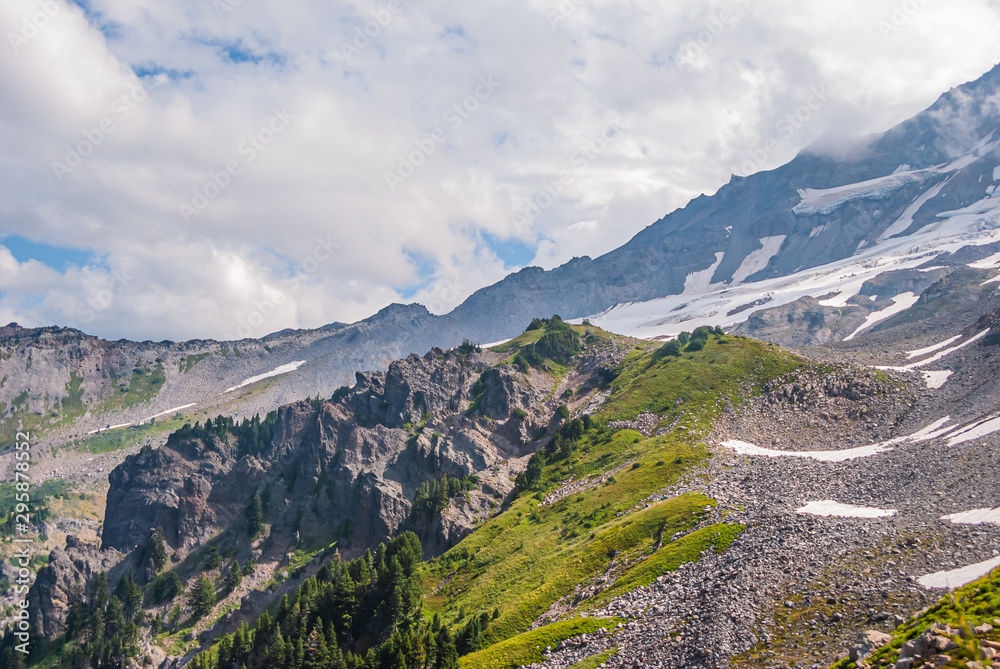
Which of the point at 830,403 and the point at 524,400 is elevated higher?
the point at 524,400

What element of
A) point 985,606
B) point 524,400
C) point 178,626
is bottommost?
point 178,626

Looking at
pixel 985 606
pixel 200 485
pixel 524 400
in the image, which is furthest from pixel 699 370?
pixel 200 485

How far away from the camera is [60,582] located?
148 m

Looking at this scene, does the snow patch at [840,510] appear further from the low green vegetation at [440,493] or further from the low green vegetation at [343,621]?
the low green vegetation at [440,493]

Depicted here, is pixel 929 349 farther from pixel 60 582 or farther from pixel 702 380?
pixel 60 582

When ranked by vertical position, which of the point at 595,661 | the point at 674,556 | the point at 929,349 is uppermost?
the point at 674,556

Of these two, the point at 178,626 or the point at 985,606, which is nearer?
the point at 985,606

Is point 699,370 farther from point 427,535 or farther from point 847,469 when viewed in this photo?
point 427,535

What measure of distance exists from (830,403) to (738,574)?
7268 cm

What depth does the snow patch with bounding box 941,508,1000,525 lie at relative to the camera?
51.5 metres

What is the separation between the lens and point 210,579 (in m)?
151

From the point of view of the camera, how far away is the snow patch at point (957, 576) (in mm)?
44062

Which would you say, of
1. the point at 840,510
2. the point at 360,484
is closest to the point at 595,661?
the point at 840,510

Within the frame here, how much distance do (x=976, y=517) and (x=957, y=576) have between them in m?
10.7
